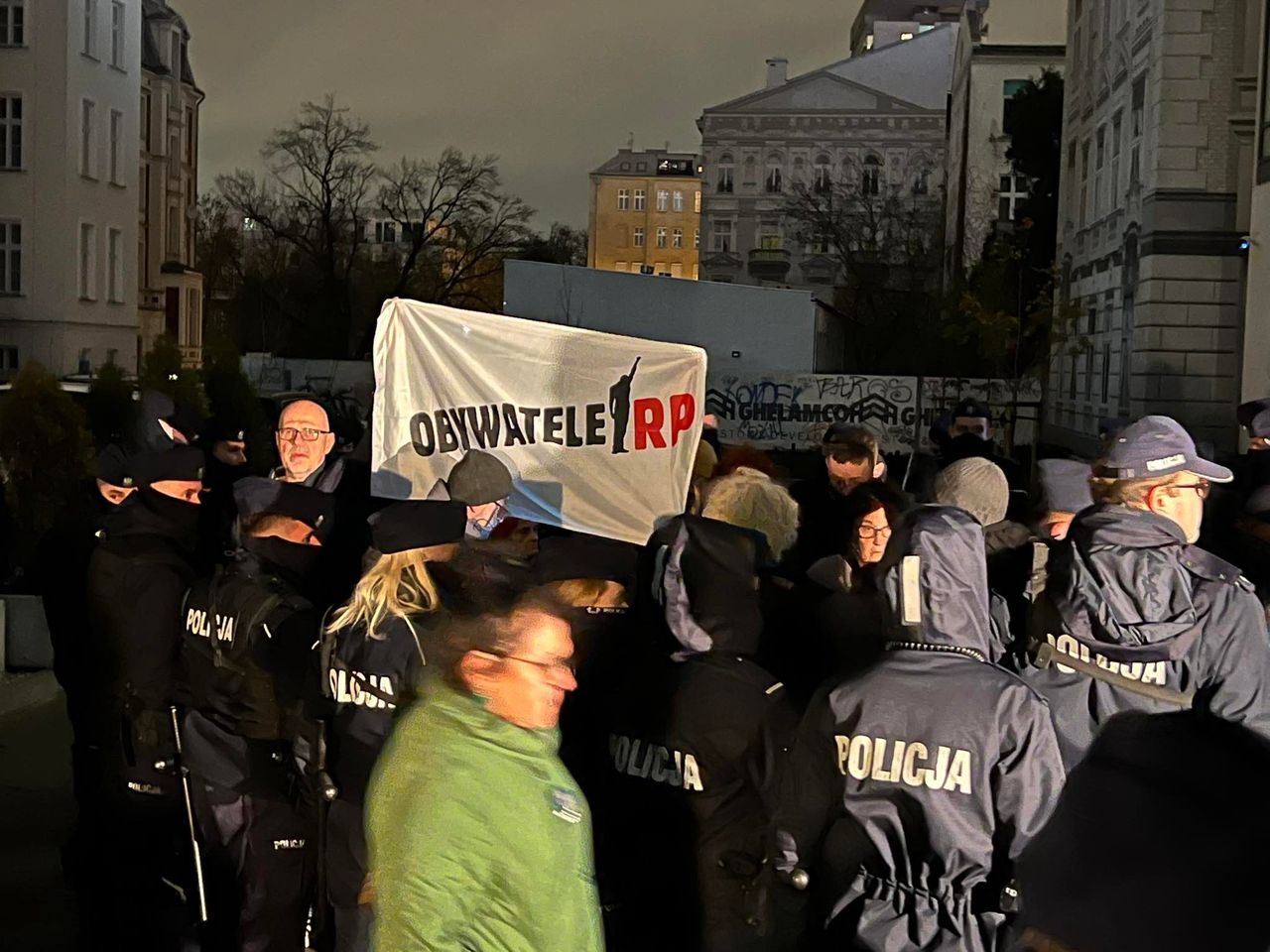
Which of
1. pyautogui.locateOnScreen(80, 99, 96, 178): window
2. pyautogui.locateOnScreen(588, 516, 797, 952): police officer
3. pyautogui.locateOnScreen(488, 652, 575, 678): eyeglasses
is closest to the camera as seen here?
pyautogui.locateOnScreen(488, 652, 575, 678): eyeglasses

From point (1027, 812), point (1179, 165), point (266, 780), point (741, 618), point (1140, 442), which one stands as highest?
point (1179, 165)

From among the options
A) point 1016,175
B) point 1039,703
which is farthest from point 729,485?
point 1016,175

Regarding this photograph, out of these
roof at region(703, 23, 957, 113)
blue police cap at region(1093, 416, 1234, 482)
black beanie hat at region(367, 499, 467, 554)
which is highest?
roof at region(703, 23, 957, 113)

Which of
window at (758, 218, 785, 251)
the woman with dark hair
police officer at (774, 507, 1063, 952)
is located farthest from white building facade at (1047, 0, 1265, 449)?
window at (758, 218, 785, 251)

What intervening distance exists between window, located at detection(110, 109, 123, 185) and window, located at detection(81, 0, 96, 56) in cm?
215

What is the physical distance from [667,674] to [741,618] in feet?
0.87

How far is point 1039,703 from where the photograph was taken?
4.14m

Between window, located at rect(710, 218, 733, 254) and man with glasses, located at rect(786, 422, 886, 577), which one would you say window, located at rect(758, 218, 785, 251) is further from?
man with glasses, located at rect(786, 422, 886, 577)

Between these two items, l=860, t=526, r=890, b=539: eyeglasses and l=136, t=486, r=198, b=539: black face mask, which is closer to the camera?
l=860, t=526, r=890, b=539: eyeglasses

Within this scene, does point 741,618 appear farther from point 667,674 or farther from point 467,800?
point 467,800

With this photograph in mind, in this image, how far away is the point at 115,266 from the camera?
4959cm

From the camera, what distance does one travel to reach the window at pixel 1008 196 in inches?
2291

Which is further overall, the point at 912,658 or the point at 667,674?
the point at 667,674

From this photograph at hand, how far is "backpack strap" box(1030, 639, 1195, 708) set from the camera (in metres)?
4.70
